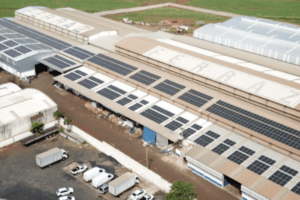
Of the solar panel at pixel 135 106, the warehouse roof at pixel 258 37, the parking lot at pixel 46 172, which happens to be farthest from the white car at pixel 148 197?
the warehouse roof at pixel 258 37

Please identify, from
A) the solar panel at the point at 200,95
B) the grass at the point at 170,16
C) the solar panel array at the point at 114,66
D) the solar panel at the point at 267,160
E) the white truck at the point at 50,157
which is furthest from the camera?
the grass at the point at 170,16

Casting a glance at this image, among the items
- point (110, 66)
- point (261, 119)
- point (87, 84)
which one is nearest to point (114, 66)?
point (110, 66)

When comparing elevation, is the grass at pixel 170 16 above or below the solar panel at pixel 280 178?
above

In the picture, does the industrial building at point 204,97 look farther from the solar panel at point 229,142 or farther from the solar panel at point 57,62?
the solar panel at point 57,62

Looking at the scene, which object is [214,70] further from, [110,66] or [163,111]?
[110,66]

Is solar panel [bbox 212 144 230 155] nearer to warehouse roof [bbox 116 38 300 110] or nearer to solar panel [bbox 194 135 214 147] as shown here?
solar panel [bbox 194 135 214 147]

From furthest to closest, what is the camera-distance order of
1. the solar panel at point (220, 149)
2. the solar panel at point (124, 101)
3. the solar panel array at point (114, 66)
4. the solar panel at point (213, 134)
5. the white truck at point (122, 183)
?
1. the solar panel array at point (114, 66)
2. the solar panel at point (124, 101)
3. the solar panel at point (213, 134)
4. the solar panel at point (220, 149)
5. the white truck at point (122, 183)
